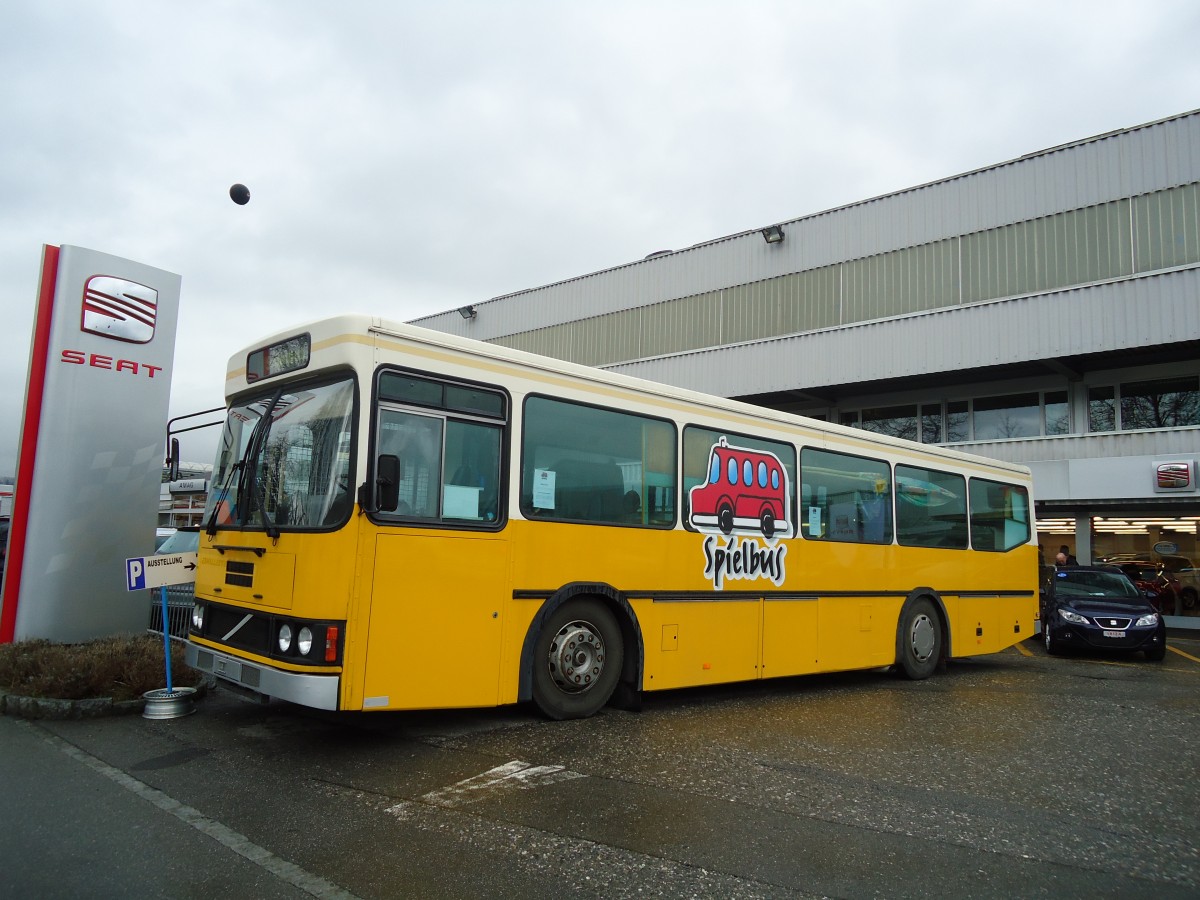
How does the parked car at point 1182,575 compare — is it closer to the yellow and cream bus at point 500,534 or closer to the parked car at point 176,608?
the yellow and cream bus at point 500,534

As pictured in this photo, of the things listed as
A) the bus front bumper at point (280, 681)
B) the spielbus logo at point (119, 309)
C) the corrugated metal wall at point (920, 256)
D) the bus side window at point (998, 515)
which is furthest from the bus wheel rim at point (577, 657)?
the corrugated metal wall at point (920, 256)

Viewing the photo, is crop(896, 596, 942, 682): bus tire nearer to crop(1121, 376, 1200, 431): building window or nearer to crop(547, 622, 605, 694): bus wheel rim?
crop(547, 622, 605, 694): bus wheel rim

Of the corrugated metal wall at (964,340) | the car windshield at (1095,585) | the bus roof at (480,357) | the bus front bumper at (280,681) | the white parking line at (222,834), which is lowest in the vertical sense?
the white parking line at (222,834)

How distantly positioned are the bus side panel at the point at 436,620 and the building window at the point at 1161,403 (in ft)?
60.1

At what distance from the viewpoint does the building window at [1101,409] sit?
19734mm

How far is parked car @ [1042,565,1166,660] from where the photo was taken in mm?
13336

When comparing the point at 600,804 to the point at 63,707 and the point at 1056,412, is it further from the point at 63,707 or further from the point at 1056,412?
the point at 1056,412

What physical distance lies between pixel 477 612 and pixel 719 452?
325cm

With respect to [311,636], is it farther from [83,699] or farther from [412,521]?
[83,699]

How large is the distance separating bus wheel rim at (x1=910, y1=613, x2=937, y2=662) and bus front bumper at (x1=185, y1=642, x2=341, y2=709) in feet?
25.2

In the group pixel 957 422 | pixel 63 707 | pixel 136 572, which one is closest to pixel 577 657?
pixel 136 572

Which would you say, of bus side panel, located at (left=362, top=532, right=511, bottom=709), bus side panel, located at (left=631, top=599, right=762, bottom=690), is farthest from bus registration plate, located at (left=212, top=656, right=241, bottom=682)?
bus side panel, located at (left=631, top=599, right=762, bottom=690)

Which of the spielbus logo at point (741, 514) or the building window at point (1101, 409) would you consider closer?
the spielbus logo at point (741, 514)

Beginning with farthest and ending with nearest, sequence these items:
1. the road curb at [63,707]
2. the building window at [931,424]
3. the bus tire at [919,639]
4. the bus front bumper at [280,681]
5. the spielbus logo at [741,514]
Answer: the building window at [931,424] → the bus tire at [919,639] → the spielbus logo at [741,514] → the road curb at [63,707] → the bus front bumper at [280,681]
